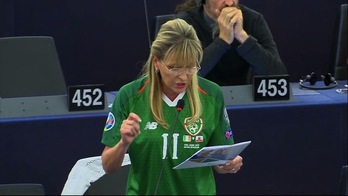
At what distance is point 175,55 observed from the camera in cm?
360

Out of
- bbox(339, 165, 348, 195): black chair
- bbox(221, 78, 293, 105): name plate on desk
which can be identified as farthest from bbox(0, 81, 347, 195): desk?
bbox(339, 165, 348, 195): black chair

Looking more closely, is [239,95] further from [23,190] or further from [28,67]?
[23,190]

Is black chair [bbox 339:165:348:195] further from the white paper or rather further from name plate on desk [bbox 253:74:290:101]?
name plate on desk [bbox 253:74:290:101]

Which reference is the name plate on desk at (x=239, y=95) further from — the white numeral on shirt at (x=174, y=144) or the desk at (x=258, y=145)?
the white numeral on shirt at (x=174, y=144)

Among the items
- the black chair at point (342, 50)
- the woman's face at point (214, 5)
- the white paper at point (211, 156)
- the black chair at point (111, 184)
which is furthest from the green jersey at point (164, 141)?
the black chair at point (342, 50)

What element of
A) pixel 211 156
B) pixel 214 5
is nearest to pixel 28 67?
pixel 214 5

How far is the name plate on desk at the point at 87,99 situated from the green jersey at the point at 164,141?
56.6 inches

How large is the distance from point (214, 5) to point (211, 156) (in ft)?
6.97

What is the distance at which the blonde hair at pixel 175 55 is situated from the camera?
360cm

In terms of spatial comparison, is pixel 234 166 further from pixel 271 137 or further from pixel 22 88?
pixel 22 88

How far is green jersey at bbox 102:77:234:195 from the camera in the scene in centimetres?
364

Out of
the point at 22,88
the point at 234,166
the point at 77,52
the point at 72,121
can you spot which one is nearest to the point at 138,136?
the point at 234,166

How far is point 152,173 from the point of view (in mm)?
3650

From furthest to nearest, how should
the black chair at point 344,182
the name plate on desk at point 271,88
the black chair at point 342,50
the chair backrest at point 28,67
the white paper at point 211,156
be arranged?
the black chair at point 342,50, the chair backrest at point 28,67, the name plate on desk at point 271,88, the black chair at point 344,182, the white paper at point 211,156
